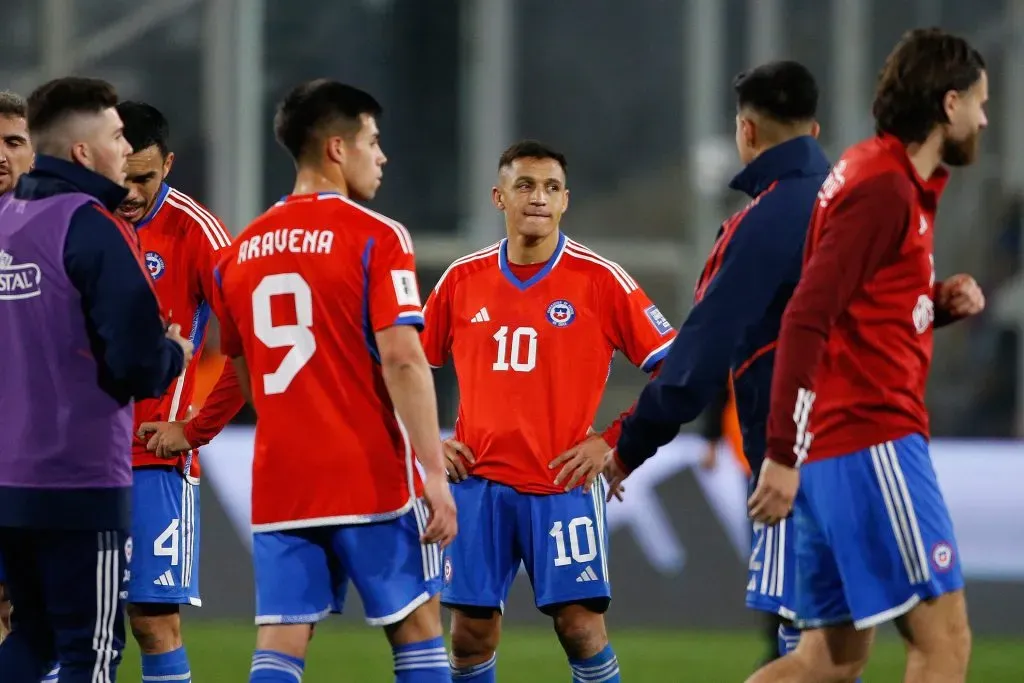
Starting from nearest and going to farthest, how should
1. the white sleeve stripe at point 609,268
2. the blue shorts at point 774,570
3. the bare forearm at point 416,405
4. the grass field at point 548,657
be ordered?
1. the bare forearm at point 416,405
2. the blue shorts at point 774,570
3. the white sleeve stripe at point 609,268
4. the grass field at point 548,657

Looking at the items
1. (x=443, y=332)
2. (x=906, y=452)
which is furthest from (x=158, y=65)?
(x=906, y=452)

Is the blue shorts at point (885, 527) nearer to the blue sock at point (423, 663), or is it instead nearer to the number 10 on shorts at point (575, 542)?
the blue sock at point (423, 663)

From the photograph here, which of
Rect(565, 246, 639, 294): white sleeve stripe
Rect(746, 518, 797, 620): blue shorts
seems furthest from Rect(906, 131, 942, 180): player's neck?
Rect(565, 246, 639, 294): white sleeve stripe

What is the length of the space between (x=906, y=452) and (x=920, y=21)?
12.0 m

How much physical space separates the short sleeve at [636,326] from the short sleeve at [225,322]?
5.40 ft

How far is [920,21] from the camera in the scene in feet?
50.5

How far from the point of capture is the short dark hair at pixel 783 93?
475 cm

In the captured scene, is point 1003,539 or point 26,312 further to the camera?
point 1003,539

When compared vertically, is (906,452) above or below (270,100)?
below

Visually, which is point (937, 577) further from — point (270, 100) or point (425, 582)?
point (270, 100)

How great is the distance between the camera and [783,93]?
15.6ft

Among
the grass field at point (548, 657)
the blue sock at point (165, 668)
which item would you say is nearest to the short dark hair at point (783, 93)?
the blue sock at point (165, 668)

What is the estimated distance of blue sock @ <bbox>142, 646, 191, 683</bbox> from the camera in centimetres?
565

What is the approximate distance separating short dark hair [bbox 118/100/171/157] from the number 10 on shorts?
6.60ft
